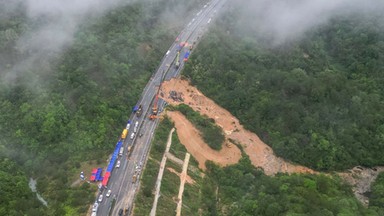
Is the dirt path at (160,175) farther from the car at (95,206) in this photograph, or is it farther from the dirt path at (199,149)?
the car at (95,206)

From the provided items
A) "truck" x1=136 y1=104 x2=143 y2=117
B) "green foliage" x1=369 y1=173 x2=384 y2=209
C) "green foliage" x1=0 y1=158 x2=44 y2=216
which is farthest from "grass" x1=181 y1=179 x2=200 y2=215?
"green foliage" x1=369 y1=173 x2=384 y2=209

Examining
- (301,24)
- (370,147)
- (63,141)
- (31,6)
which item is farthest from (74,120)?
(301,24)

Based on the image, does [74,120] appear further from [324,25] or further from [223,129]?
[324,25]

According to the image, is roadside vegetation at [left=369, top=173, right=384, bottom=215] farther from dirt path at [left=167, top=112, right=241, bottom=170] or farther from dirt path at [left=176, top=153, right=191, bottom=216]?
dirt path at [left=176, top=153, right=191, bottom=216]

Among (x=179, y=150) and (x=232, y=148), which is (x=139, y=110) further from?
(x=232, y=148)

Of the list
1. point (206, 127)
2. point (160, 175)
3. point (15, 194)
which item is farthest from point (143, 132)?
point (15, 194)

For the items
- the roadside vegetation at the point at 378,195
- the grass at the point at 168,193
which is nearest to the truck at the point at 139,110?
the grass at the point at 168,193
